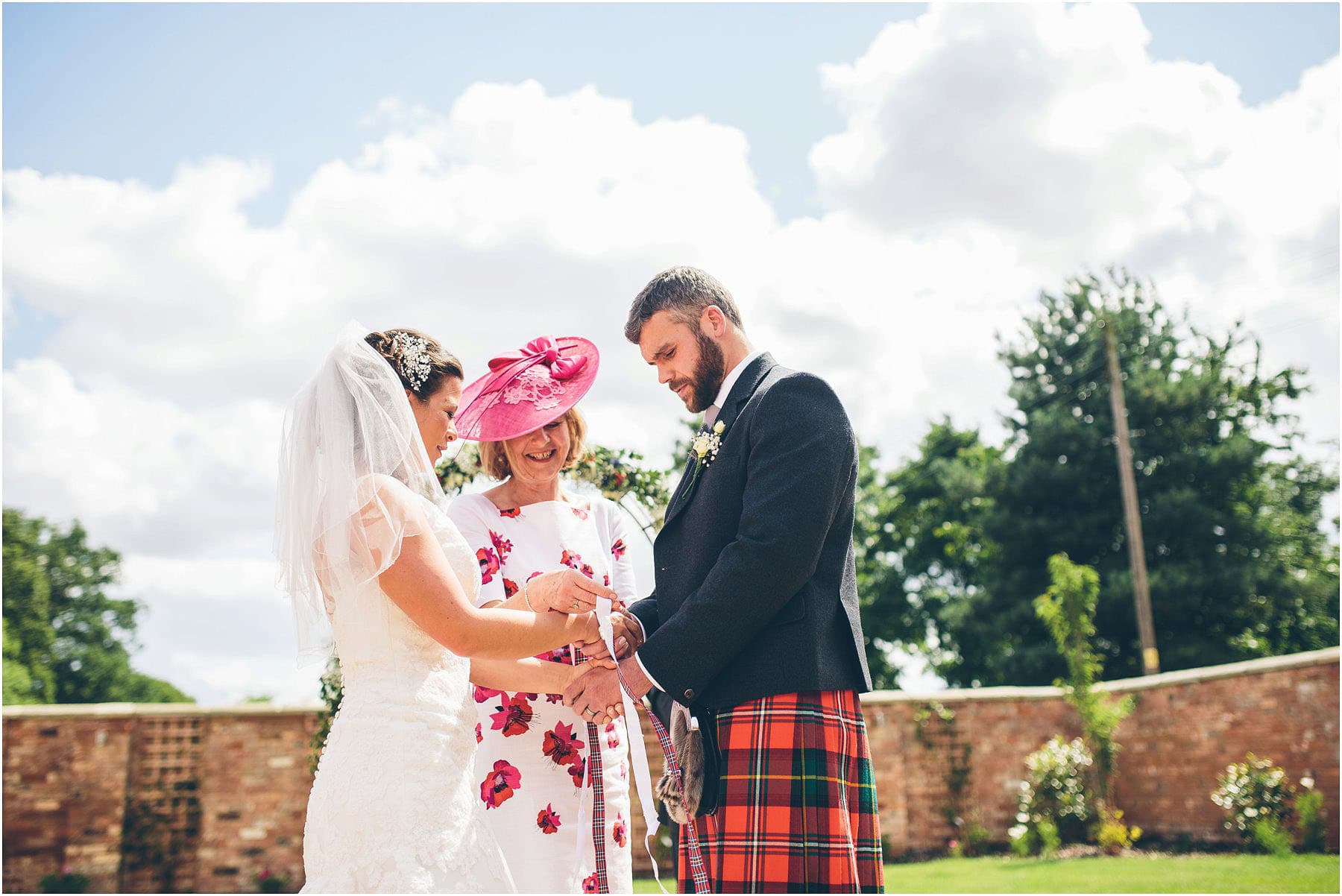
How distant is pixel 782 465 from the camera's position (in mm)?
2646

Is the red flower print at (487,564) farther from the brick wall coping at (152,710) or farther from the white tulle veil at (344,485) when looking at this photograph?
the brick wall coping at (152,710)

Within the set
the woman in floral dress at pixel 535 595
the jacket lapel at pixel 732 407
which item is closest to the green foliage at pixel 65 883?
the woman in floral dress at pixel 535 595

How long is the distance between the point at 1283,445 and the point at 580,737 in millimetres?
24793

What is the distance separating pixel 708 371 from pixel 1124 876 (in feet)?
31.3

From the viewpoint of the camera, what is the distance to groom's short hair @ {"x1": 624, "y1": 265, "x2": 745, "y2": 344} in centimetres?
307

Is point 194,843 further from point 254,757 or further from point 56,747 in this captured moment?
point 56,747

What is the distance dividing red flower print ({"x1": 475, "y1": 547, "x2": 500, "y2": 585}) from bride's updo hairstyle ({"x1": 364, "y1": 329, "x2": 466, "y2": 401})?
2.39 ft

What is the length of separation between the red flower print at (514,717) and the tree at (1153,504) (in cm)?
1985

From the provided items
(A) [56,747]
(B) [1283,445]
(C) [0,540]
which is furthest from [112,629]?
(B) [1283,445]

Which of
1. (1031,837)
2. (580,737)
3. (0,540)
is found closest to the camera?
(580,737)

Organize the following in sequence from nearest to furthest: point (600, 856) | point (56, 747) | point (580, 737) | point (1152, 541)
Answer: point (600, 856)
point (580, 737)
point (56, 747)
point (1152, 541)

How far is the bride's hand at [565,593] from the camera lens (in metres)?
2.95

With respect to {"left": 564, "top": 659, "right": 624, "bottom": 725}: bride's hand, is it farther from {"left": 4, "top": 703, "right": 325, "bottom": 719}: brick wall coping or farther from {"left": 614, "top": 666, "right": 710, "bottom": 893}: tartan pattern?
{"left": 4, "top": 703, "right": 325, "bottom": 719}: brick wall coping

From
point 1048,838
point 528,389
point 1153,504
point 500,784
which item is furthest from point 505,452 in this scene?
point 1153,504
